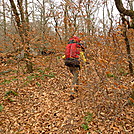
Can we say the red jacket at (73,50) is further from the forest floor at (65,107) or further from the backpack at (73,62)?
the forest floor at (65,107)

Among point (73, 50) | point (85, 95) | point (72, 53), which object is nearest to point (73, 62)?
point (72, 53)

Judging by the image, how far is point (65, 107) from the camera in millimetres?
4879

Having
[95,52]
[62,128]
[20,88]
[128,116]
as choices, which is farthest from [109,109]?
[20,88]

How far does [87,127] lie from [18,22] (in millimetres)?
6482

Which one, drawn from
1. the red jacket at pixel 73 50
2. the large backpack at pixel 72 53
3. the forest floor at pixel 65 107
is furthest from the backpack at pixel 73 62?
the forest floor at pixel 65 107

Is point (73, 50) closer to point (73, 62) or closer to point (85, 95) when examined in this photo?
point (73, 62)

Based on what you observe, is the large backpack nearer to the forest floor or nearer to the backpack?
the backpack

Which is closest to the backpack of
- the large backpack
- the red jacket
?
the large backpack

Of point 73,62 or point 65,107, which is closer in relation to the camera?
point 73,62

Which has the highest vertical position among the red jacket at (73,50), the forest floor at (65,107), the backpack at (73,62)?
the red jacket at (73,50)

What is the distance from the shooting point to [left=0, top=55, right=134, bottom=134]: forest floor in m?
3.62

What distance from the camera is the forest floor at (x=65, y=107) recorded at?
3.62m

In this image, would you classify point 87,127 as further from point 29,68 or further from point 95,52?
point 29,68

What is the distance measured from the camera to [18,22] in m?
7.21
